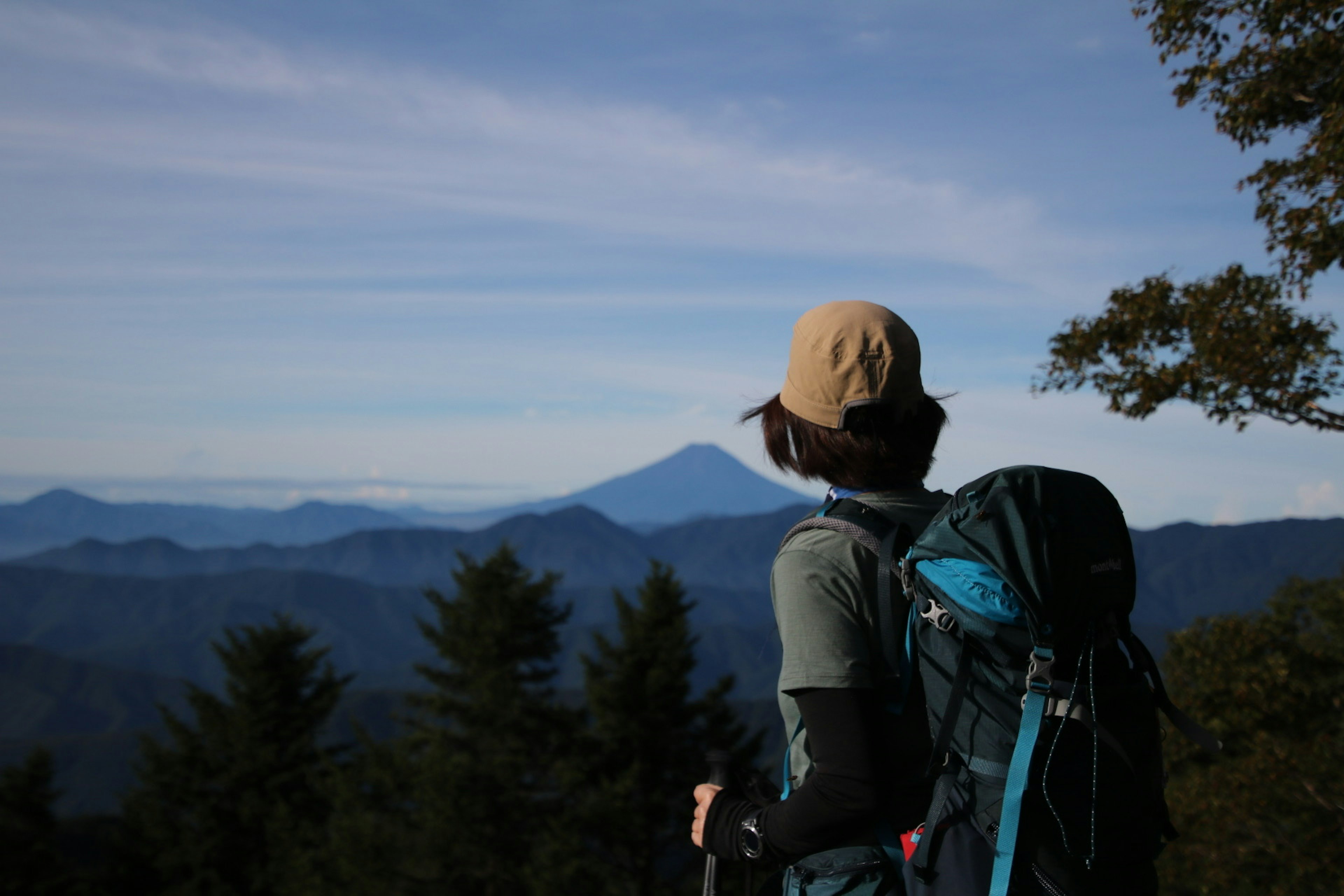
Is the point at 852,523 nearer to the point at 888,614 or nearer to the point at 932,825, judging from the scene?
the point at 888,614

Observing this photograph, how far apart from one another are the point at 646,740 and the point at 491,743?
15.2 feet

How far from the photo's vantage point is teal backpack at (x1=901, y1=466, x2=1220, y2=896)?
1546mm

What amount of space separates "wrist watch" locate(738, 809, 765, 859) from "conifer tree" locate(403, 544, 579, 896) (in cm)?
2531

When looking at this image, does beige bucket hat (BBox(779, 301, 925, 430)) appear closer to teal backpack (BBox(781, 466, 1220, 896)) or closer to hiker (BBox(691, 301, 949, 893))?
hiker (BBox(691, 301, 949, 893))

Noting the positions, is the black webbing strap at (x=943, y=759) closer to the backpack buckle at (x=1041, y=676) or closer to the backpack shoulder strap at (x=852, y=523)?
the backpack buckle at (x=1041, y=676)

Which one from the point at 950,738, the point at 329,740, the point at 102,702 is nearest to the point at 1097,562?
the point at 950,738

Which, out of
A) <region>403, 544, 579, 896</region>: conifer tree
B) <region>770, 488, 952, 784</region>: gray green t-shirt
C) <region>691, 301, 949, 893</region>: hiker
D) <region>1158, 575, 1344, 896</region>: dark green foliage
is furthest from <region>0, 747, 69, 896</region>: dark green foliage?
<region>770, 488, 952, 784</region>: gray green t-shirt

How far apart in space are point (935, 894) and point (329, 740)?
139m

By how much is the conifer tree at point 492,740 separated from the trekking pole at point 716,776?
2506cm

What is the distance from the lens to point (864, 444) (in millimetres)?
1842

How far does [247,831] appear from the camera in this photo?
36750 mm

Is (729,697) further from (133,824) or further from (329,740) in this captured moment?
(133,824)

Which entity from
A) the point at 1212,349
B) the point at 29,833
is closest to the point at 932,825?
the point at 1212,349

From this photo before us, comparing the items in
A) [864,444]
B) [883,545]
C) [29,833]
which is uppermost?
[864,444]
